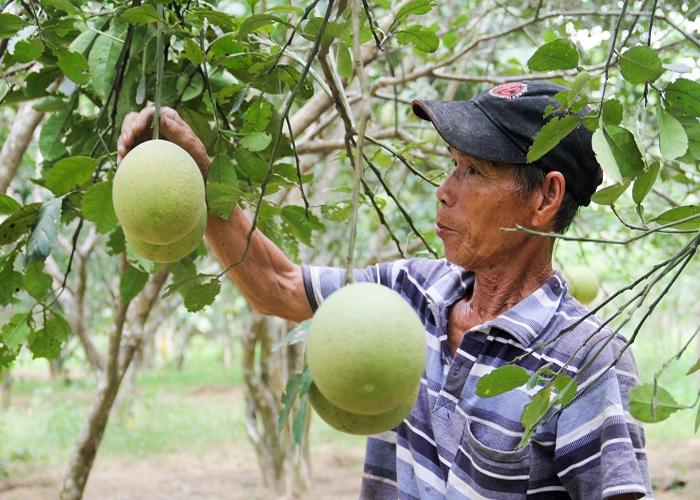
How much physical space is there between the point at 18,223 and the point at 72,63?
0.31 meters

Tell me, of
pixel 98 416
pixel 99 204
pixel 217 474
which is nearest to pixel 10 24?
pixel 99 204

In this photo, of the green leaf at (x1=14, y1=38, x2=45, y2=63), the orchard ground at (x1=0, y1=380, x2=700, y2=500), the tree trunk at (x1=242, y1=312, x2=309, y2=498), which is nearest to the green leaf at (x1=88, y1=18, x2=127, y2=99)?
the green leaf at (x1=14, y1=38, x2=45, y2=63)

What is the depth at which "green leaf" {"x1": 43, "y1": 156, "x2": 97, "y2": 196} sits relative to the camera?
1.33m

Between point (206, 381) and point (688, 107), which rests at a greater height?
point (206, 381)

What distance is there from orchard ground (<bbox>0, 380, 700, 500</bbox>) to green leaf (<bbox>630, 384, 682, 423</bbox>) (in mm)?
4119

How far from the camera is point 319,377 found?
28.0 inches

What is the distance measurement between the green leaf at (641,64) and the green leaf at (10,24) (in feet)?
3.03

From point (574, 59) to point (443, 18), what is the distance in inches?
139

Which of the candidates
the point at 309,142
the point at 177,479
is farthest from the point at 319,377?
the point at 177,479

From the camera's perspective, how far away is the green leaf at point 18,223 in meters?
1.38

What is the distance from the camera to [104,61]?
1.43 meters

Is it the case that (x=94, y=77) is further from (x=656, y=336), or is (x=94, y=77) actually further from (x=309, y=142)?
(x=656, y=336)

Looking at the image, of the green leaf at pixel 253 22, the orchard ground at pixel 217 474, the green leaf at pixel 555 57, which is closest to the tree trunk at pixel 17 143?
the green leaf at pixel 253 22

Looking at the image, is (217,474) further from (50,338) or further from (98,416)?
(50,338)
